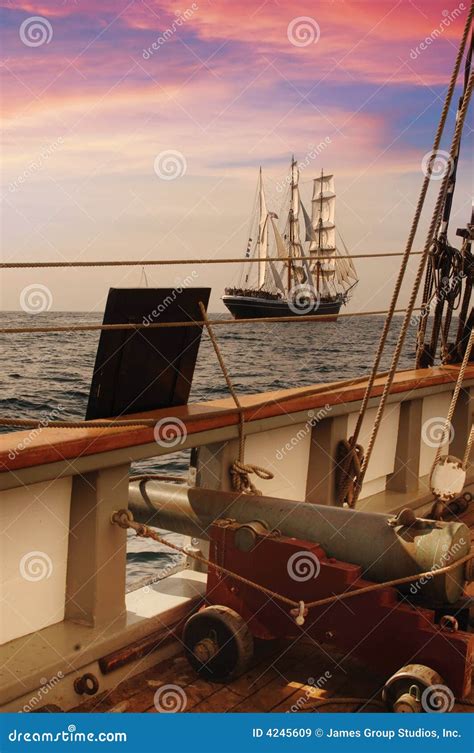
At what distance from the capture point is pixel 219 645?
124 inches

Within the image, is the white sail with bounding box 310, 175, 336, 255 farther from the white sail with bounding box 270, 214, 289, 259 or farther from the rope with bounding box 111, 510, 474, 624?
the rope with bounding box 111, 510, 474, 624

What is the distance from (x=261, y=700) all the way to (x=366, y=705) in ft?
1.24

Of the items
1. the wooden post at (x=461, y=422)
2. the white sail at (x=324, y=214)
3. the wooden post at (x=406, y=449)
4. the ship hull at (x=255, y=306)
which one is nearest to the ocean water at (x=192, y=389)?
the wooden post at (x=406, y=449)

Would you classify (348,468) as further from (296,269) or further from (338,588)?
(296,269)

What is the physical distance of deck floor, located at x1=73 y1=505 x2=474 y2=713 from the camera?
2990 mm

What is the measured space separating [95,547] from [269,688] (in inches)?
33.0

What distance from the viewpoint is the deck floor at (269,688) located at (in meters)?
2.99

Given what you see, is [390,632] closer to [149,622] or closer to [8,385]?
[149,622]

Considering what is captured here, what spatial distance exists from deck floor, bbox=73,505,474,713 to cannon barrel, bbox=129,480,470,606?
42 centimetres

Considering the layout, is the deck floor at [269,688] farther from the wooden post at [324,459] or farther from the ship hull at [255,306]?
the ship hull at [255,306]

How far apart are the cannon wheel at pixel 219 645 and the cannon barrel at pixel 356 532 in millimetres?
390

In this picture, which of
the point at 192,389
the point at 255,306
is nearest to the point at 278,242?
the point at 255,306

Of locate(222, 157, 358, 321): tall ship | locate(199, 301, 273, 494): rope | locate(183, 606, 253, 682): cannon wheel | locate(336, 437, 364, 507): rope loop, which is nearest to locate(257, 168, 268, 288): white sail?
locate(222, 157, 358, 321): tall ship

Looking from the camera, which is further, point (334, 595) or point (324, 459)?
point (324, 459)
